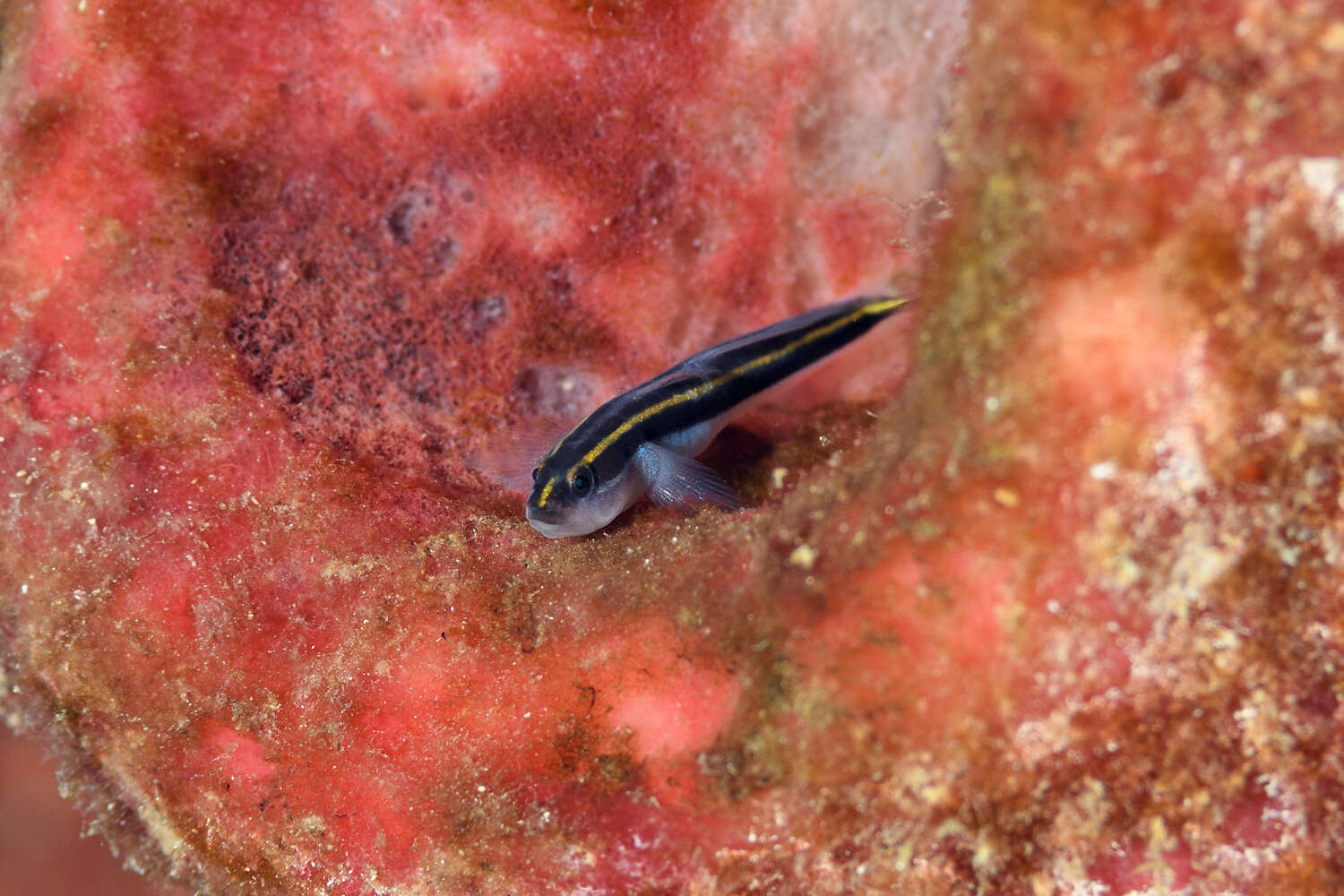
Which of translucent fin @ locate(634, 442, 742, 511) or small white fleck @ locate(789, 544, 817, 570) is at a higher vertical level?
small white fleck @ locate(789, 544, 817, 570)

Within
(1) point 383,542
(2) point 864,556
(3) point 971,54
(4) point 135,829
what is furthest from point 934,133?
(4) point 135,829

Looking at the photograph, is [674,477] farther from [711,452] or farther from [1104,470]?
[1104,470]

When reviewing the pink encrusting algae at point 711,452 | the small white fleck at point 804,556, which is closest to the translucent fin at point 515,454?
the pink encrusting algae at point 711,452

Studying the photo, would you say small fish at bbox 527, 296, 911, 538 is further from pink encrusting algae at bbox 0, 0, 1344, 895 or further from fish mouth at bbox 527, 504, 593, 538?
pink encrusting algae at bbox 0, 0, 1344, 895

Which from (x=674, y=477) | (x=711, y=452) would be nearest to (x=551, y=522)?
(x=674, y=477)

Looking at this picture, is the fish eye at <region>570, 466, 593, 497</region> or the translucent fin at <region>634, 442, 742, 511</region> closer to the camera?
the fish eye at <region>570, 466, 593, 497</region>

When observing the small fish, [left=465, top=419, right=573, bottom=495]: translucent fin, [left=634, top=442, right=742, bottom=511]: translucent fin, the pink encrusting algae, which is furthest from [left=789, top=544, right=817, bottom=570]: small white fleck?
[left=465, top=419, right=573, bottom=495]: translucent fin

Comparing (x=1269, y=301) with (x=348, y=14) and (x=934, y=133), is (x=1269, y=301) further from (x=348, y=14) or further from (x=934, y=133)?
(x=348, y=14)
